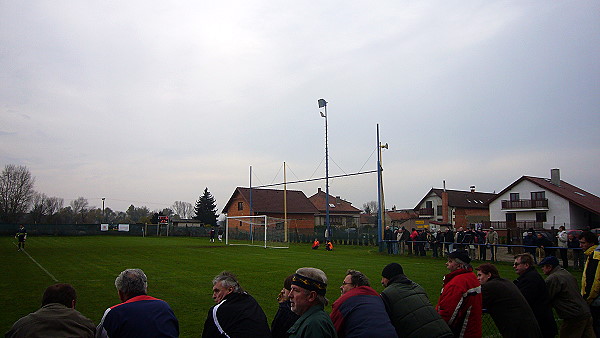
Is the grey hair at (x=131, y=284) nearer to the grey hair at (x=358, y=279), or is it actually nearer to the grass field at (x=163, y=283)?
the grey hair at (x=358, y=279)

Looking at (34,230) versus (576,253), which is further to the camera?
(34,230)

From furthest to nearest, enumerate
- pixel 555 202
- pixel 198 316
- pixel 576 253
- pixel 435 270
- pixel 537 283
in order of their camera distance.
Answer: pixel 555 202 < pixel 576 253 < pixel 435 270 < pixel 198 316 < pixel 537 283

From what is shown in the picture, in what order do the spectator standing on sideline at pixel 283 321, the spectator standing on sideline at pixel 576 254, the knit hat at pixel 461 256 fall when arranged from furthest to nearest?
1. the spectator standing on sideline at pixel 576 254
2. the knit hat at pixel 461 256
3. the spectator standing on sideline at pixel 283 321

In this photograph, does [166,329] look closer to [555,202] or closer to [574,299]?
[574,299]

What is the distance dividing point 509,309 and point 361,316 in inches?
88.1

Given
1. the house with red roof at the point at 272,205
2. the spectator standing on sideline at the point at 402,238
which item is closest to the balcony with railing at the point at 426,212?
the house with red roof at the point at 272,205

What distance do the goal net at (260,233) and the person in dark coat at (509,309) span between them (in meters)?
31.0

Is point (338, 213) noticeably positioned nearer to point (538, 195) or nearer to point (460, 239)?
point (538, 195)

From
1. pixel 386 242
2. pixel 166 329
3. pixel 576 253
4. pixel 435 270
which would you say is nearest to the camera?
pixel 166 329

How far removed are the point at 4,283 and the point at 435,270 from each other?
50.8 ft

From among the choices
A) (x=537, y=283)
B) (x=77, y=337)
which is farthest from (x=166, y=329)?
(x=537, y=283)

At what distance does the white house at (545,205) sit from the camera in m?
44.1

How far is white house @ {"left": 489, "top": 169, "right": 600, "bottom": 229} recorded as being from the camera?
4412 centimetres

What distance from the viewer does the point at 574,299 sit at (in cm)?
A: 564
